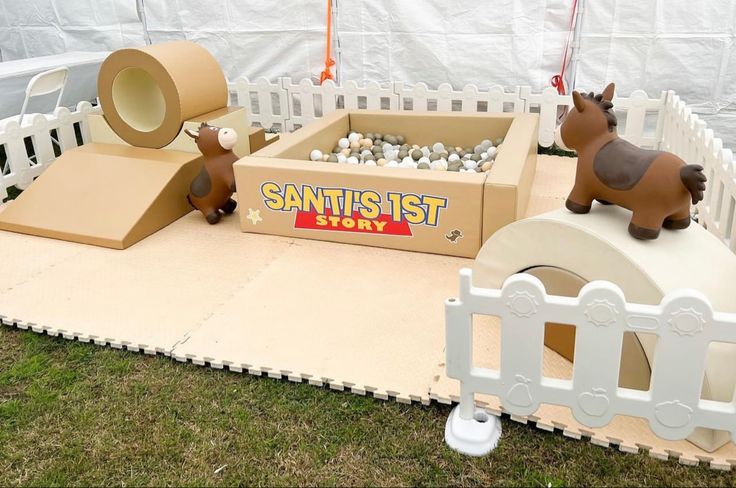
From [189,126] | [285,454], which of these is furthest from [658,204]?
[189,126]

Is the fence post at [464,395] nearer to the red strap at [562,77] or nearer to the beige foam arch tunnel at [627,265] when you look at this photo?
the beige foam arch tunnel at [627,265]

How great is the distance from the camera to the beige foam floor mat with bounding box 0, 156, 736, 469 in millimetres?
2158

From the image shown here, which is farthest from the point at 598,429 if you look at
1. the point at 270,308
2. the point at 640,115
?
the point at 640,115

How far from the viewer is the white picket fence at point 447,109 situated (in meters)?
2.96

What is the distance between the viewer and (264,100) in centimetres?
526

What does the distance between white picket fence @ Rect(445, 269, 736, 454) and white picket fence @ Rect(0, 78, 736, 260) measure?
1.20 m

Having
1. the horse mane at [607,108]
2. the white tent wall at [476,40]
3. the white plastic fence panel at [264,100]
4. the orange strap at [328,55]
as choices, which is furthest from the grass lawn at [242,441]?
the white tent wall at [476,40]

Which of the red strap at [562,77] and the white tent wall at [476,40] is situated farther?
the red strap at [562,77]

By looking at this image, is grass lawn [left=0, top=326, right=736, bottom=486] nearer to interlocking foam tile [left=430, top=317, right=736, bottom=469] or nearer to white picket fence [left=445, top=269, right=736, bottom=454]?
interlocking foam tile [left=430, top=317, right=736, bottom=469]

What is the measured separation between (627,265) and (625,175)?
37cm

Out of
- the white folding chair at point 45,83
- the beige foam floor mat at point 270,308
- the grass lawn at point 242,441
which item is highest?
the white folding chair at point 45,83

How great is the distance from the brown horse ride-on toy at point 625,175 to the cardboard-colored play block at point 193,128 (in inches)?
89.7

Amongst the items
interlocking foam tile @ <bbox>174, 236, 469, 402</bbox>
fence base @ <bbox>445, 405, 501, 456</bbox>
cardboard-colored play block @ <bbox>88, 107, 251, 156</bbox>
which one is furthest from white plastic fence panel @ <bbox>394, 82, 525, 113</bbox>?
fence base @ <bbox>445, 405, 501, 456</bbox>

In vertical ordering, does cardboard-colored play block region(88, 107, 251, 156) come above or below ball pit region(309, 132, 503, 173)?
above
